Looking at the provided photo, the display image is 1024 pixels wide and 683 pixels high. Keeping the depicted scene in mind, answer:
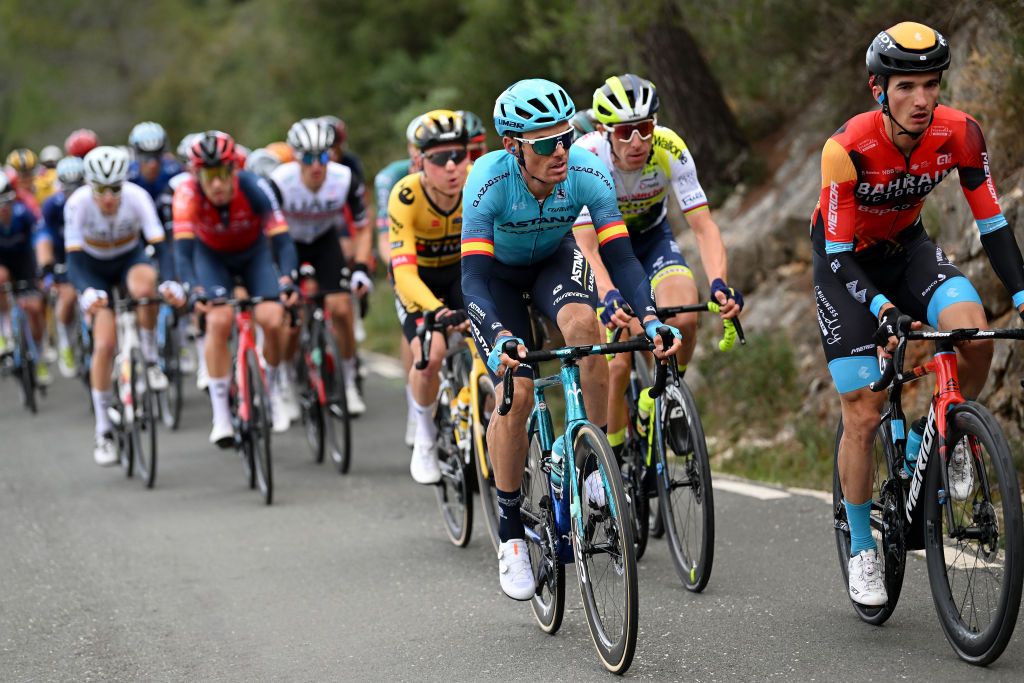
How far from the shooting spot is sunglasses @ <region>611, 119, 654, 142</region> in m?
6.92

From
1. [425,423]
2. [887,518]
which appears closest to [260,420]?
[425,423]

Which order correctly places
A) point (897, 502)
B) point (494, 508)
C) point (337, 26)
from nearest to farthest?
point (897, 502)
point (494, 508)
point (337, 26)

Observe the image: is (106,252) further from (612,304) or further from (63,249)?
(612,304)

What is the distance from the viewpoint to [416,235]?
8227 mm

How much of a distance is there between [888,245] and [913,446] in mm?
915

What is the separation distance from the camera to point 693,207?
7191mm

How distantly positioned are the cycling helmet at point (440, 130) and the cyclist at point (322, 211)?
2.88m

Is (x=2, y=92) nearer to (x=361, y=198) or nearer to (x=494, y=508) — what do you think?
(x=361, y=198)

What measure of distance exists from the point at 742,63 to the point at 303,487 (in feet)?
23.4

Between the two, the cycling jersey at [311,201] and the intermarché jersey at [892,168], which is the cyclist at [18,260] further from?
the intermarché jersey at [892,168]

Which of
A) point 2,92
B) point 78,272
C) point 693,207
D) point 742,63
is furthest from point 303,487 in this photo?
point 2,92

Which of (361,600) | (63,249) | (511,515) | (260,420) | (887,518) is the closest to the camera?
(887,518)

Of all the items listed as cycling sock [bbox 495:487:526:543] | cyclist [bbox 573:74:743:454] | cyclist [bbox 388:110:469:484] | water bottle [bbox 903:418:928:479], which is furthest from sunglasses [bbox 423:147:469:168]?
water bottle [bbox 903:418:928:479]

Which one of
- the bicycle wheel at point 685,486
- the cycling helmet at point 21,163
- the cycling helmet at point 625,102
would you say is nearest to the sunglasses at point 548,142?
the cycling helmet at point 625,102
